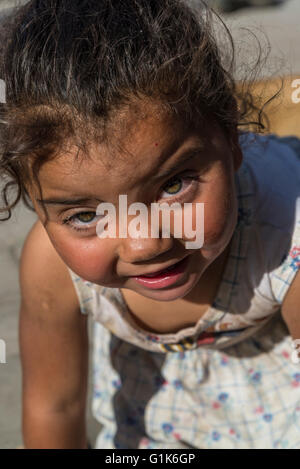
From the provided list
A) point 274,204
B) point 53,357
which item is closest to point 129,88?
point 274,204

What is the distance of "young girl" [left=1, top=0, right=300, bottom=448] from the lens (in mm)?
898

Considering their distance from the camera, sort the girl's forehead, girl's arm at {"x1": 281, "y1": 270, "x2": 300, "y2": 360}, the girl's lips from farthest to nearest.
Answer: girl's arm at {"x1": 281, "y1": 270, "x2": 300, "y2": 360} < the girl's lips < the girl's forehead

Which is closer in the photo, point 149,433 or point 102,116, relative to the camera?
point 102,116

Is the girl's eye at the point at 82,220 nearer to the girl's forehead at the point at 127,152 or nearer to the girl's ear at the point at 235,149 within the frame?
the girl's forehead at the point at 127,152

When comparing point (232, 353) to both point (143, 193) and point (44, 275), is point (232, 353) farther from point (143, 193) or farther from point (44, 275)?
point (143, 193)

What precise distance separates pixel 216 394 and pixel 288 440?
0.17 m

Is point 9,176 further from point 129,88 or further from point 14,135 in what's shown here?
point 129,88

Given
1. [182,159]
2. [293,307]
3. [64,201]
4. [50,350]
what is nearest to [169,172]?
[182,159]

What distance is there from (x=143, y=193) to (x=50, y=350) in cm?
52

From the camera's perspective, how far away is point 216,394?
4.62 ft

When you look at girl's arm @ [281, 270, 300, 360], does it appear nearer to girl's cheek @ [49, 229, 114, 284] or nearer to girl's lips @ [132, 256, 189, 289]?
girl's lips @ [132, 256, 189, 289]

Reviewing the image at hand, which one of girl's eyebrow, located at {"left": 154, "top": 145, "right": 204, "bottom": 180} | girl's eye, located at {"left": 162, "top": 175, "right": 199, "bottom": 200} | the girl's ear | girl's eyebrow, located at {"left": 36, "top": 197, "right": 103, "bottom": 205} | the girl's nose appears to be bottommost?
the girl's nose

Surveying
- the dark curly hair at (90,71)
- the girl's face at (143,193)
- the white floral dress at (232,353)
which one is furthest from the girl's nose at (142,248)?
the white floral dress at (232,353)

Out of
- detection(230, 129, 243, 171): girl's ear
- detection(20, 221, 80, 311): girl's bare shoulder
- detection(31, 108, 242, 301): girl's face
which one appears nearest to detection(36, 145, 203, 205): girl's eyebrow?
detection(31, 108, 242, 301): girl's face
